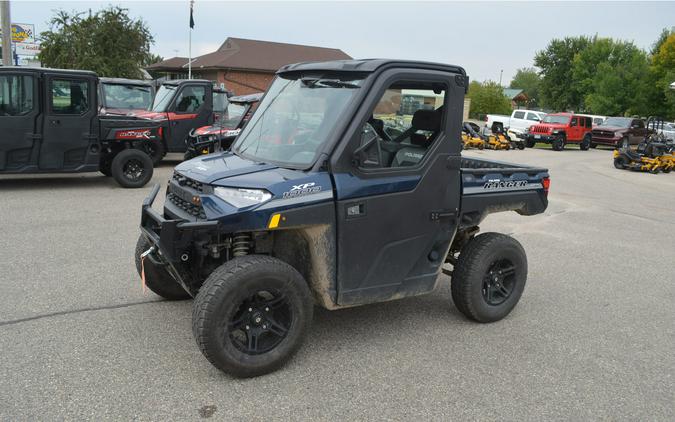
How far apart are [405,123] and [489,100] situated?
58949mm

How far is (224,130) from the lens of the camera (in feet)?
43.3

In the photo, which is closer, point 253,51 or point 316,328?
point 316,328

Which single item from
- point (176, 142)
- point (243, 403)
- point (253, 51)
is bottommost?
point (243, 403)

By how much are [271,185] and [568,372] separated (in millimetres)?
2510

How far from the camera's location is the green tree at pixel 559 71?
68.6m

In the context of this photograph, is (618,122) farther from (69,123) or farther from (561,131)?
(69,123)

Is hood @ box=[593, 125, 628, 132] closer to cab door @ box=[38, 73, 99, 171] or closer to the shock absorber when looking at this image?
cab door @ box=[38, 73, 99, 171]

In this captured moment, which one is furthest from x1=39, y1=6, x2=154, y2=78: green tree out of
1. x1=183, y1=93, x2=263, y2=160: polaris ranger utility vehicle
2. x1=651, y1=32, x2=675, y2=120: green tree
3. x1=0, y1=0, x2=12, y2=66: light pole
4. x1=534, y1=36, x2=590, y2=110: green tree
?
x1=534, y1=36, x2=590, y2=110: green tree

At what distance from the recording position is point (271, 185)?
140 inches

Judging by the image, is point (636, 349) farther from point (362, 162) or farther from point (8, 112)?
point (8, 112)

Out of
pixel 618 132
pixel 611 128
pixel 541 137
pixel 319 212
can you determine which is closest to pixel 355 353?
pixel 319 212

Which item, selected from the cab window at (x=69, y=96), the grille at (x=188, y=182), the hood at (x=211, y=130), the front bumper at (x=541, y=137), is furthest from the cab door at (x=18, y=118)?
the front bumper at (x=541, y=137)

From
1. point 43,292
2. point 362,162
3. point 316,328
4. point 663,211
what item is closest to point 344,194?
point 362,162

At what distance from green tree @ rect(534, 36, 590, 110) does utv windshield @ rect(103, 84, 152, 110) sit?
63854 mm
